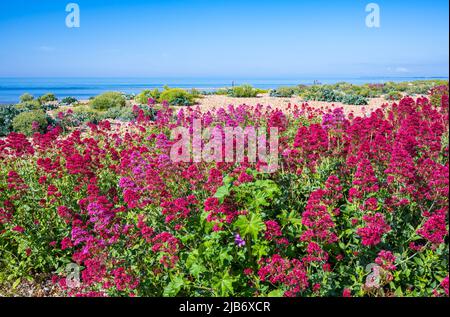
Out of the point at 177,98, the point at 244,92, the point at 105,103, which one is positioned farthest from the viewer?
the point at 244,92

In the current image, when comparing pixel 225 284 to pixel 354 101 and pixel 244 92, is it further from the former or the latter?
pixel 244 92

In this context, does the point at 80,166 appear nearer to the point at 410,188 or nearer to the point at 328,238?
the point at 328,238

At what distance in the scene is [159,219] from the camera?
373cm

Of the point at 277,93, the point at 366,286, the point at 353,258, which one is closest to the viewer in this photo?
Result: the point at 366,286

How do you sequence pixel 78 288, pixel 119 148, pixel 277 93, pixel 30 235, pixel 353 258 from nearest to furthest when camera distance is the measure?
pixel 353 258
pixel 78 288
pixel 30 235
pixel 119 148
pixel 277 93

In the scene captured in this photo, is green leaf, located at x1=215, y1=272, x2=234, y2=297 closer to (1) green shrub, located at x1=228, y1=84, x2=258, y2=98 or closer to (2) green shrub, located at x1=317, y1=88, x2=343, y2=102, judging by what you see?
(2) green shrub, located at x1=317, y1=88, x2=343, y2=102

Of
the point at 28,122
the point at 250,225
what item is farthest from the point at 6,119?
the point at 250,225

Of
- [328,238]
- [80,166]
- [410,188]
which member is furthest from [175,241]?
[410,188]

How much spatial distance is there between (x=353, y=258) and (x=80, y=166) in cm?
334

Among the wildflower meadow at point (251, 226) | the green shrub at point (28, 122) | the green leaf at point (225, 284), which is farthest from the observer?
the green shrub at point (28, 122)

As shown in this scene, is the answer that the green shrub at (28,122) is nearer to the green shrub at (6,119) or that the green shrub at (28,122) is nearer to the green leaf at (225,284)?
the green shrub at (6,119)

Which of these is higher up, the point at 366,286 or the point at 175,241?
the point at 175,241

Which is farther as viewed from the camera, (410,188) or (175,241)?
Answer: (410,188)

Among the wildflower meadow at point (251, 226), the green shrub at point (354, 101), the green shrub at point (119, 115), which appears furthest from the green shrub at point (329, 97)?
the wildflower meadow at point (251, 226)
